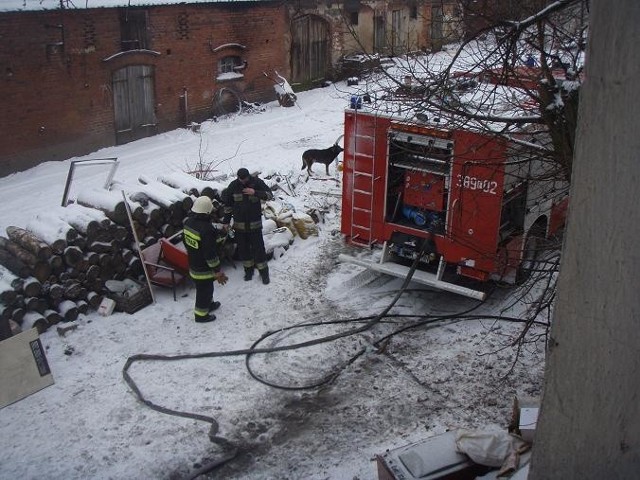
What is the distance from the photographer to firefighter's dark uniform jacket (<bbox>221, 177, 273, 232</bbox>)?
9.73 metres

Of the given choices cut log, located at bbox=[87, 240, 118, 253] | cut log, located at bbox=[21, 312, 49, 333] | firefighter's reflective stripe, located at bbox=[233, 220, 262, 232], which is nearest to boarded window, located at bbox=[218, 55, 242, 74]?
firefighter's reflective stripe, located at bbox=[233, 220, 262, 232]

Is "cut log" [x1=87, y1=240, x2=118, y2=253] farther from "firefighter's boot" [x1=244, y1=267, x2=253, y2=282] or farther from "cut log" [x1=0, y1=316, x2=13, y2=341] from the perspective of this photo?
"firefighter's boot" [x1=244, y1=267, x2=253, y2=282]

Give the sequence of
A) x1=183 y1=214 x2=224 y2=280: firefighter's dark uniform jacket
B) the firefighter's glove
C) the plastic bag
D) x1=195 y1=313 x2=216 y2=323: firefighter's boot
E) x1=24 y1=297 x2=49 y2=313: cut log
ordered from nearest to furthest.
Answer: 1. the plastic bag
2. x1=24 y1=297 x2=49 y2=313: cut log
3. x1=183 y1=214 x2=224 y2=280: firefighter's dark uniform jacket
4. x1=195 y1=313 x2=216 y2=323: firefighter's boot
5. the firefighter's glove

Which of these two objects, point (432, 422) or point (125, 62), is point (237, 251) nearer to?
point (432, 422)

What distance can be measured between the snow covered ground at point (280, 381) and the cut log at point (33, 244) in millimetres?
1041

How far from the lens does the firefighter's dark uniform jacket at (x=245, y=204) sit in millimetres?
9734

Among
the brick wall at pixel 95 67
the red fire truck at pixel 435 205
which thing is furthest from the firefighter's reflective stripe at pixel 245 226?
the brick wall at pixel 95 67

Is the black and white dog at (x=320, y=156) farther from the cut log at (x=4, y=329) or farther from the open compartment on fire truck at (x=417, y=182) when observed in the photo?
the cut log at (x=4, y=329)

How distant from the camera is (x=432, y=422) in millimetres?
7074

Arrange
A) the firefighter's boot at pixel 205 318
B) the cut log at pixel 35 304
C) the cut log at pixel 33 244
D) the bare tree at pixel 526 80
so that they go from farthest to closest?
the firefighter's boot at pixel 205 318 → the cut log at pixel 33 244 → the cut log at pixel 35 304 → the bare tree at pixel 526 80

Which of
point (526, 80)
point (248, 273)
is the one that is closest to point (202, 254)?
point (248, 273)

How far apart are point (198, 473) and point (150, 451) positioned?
2.14 feet

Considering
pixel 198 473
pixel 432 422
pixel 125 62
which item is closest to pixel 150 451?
pixel 198 473

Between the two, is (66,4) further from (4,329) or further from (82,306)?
(4,329)
